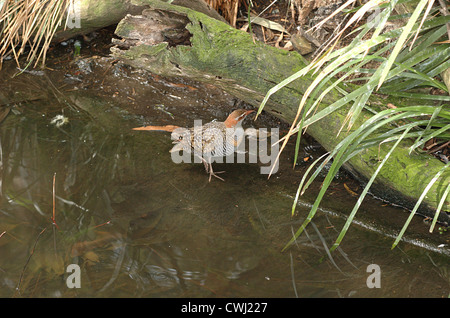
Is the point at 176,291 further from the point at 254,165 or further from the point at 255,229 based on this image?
the point at 254,165

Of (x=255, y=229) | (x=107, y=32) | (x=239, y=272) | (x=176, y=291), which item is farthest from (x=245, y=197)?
(x=107, y=32)

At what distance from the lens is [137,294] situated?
2.40 m

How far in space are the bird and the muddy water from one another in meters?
0.11

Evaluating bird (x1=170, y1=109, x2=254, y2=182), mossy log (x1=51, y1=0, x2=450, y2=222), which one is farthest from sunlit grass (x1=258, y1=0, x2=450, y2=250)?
bird (x1=170, y1=109, x2=254, y2=182)

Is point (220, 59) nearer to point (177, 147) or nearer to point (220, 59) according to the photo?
point (220, 59)

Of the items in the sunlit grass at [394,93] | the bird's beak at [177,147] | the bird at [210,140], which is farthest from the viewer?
the bird's beak at [177,147]

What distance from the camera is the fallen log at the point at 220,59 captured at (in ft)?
10.2

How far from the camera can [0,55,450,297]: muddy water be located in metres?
2.45

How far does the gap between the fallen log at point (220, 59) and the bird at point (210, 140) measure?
0.28 meters

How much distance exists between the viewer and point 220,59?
320 cm

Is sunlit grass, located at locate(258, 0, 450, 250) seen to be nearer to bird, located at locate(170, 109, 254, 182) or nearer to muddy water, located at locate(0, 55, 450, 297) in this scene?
muddy water, located at locate(0, 55, 450, 297)

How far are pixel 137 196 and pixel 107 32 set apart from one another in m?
2.43


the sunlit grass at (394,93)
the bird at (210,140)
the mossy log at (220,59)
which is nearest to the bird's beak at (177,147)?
the bird at (210,140)

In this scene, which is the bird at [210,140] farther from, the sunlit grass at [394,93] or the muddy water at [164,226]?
the sunlit grass at [394,93]
